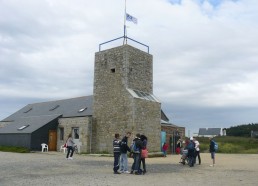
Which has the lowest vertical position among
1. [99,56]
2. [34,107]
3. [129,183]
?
[129,183]

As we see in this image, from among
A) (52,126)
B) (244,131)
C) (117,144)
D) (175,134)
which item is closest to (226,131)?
(244,131)

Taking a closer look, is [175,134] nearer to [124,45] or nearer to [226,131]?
[124,45]

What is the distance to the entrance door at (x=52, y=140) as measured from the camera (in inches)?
1094

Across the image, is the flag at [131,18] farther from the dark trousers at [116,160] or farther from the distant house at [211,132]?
the distant house at [211,132]

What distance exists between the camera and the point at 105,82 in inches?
949

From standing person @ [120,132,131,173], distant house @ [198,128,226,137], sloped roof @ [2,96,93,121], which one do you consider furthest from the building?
distant house @ [198,128,226,137]

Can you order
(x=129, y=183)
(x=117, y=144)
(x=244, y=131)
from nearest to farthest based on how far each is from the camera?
1. (x=129, y=183)
2. (x=117, y=144)
3. (x=244, y=131)

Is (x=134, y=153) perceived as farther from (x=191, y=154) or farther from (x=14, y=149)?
(x=14, y=149)

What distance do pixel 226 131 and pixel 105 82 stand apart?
2877 inches

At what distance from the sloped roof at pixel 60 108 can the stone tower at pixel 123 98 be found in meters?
3.06

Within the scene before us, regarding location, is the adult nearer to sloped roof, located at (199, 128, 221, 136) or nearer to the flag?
the flag

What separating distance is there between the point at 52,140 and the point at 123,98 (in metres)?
8.93

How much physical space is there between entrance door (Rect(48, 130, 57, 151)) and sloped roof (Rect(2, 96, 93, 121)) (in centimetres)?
196

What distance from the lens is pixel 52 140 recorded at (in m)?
28.0
